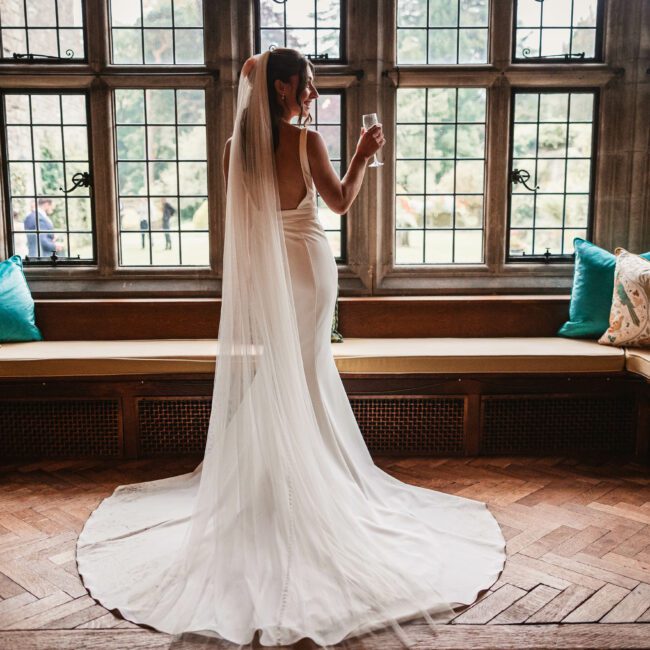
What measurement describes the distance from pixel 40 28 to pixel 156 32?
75 centimetres

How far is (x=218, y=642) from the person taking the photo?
6.52ft

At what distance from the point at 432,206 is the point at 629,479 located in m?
2.12

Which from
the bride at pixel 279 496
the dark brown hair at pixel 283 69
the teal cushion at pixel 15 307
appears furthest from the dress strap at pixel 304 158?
the teal cushion at pixel 15 307

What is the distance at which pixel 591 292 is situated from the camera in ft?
13.3

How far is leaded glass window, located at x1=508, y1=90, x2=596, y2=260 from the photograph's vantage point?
449 cm

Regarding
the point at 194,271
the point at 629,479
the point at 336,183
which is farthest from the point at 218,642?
the point at 194,271

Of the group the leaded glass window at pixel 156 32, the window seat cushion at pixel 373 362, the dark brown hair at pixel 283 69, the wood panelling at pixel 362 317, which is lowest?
the window seat cushion at pixel 373 362

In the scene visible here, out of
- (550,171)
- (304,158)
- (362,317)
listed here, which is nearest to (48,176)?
(362,317)

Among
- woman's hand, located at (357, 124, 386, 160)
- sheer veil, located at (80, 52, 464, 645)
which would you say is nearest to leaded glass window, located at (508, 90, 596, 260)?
woman's hand, located at (357, 124, 386, 160)

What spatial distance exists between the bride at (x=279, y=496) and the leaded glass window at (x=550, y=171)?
2326 mm

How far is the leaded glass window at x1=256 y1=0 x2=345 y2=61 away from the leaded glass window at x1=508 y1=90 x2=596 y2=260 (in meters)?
1.28

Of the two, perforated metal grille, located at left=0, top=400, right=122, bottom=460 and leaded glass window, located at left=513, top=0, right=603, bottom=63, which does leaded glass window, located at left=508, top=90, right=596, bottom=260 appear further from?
perforated metal grille, located at left=0, top=400, right=122, bottom=460

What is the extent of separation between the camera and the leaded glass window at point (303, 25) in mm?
4371

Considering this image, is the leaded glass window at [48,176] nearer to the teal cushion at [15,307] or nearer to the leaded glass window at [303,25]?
the teal cushion at [15,307]
